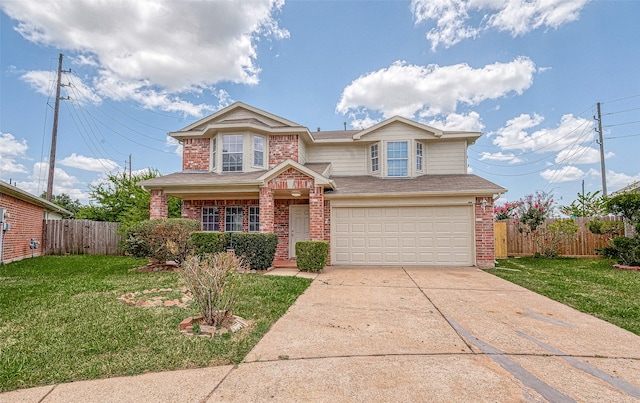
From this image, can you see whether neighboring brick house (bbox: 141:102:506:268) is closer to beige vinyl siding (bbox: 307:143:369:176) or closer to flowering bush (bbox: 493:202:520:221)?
beige vinyl siding (bbox: 307:143:369:176)

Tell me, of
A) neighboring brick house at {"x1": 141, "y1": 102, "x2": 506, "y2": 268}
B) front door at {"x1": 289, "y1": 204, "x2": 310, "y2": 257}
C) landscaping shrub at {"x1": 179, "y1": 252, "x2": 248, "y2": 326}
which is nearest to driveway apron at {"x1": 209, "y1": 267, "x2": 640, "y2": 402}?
landscaping shrub at {"x1": 179, "y1": 252, "x2": 248, "y2": 326}

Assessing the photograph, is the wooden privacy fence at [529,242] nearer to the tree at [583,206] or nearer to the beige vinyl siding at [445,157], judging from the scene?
the beige vinyl siding at [445,157]

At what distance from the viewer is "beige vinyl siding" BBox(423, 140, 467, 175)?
44.2ft

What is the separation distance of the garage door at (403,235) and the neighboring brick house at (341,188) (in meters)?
0.03

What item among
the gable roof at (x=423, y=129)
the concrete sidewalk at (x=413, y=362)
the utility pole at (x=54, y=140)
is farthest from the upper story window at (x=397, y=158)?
the utility pole at (x=54, y=140)

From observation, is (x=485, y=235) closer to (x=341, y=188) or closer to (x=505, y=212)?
(x=341, y=188)

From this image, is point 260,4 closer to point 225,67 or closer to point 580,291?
point 225,67

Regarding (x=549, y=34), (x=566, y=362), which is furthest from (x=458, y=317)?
(x=549, y=34)

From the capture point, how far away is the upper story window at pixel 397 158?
13.3 m

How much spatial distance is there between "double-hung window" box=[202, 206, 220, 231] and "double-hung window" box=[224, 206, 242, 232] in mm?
367

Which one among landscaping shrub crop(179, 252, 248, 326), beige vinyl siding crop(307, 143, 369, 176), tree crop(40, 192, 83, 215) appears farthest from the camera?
tree crop(40, 192, 83, 215)

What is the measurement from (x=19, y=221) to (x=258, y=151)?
9213mm

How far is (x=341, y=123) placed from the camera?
2048 centimetres

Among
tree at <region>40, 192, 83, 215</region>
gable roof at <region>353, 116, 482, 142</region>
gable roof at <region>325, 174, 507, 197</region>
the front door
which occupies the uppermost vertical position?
gable roof at <region>353, 116, 482, 142</region>
